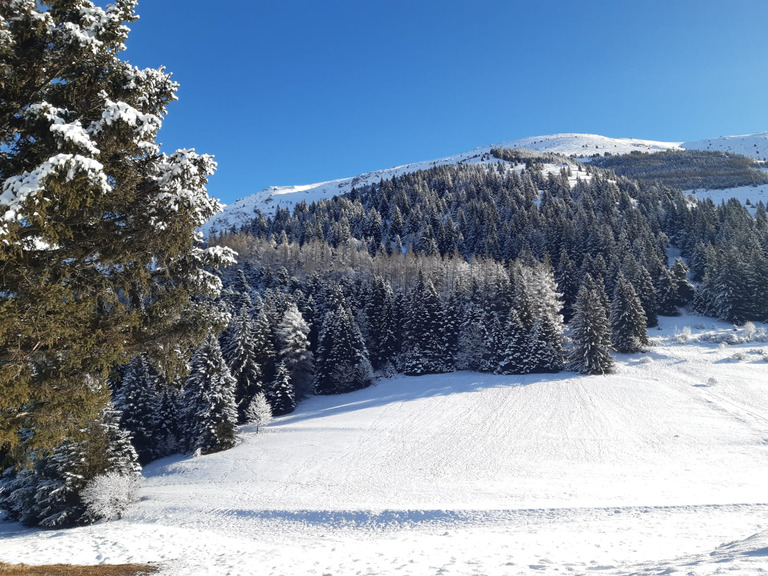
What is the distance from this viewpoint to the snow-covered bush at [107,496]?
25.8 m

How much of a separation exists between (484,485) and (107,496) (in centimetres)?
2343

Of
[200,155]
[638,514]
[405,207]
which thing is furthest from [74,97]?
[405,207]

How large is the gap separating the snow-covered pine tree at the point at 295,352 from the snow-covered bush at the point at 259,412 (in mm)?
7171

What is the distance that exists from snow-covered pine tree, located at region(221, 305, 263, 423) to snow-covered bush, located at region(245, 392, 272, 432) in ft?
6.74

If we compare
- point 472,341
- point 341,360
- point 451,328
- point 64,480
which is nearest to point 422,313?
point 451,328

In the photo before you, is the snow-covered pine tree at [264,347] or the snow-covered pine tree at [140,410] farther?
the snow-covered pine tree at [264,347]

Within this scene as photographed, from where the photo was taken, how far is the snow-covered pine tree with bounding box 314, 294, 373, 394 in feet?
181

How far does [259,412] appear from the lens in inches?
1766

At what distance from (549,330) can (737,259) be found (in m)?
39.2

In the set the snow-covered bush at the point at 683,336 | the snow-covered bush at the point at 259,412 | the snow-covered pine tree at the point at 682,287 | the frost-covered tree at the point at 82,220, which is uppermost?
the frost-covered tree at the point at 82,220

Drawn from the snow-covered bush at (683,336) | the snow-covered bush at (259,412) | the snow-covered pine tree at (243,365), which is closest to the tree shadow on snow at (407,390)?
the snow-covered bush at (259,412)

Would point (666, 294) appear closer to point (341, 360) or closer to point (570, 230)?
point (570, 230)

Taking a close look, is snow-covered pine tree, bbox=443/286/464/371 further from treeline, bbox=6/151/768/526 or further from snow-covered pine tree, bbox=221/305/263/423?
snow-covered pine tree, bbox=221/305/263/423

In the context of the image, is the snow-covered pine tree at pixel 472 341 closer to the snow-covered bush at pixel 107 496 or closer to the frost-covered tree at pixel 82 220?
the snow-covered bush at pixel 107 496
